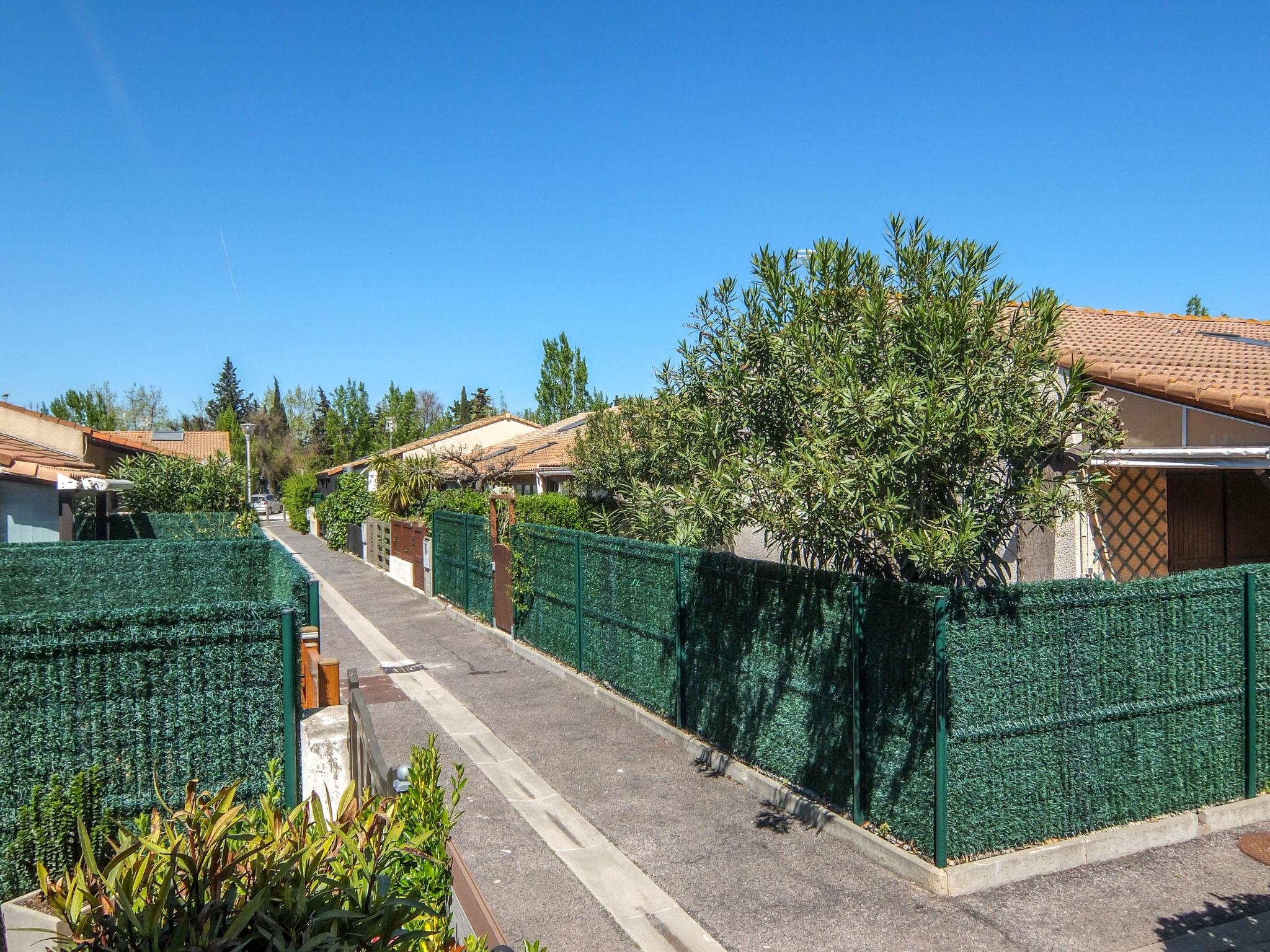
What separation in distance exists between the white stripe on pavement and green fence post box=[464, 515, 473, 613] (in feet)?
19.5

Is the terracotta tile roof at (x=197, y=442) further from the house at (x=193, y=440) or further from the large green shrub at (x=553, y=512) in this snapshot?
the large green shrub at (x=553, y=512)

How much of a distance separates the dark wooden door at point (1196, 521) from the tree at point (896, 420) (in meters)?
6.65

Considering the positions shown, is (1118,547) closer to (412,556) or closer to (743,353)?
(743,353)

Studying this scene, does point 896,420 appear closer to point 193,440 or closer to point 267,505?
point 193,440

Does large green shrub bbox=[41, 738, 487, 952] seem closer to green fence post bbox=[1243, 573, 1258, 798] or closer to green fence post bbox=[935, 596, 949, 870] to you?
green fence post bbox=[935, 596, 949, 870]

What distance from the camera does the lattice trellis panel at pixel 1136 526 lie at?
12.0 meters

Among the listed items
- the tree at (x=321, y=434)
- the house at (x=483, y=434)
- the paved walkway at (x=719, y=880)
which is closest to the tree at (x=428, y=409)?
the tree at (x=321, y=434)

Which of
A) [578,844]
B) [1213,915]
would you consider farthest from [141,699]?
[1213,915]

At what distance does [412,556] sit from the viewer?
23.5 meters

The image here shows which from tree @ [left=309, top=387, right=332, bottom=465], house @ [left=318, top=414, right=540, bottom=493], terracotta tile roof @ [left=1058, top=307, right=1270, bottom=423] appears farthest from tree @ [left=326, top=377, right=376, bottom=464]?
terracotta tile roof @ [left=1058, top=307, right=1270, bottom=423]

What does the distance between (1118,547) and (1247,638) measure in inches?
207

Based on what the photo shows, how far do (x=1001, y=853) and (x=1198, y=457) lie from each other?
5.15 metres

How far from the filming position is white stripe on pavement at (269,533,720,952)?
19.0ft

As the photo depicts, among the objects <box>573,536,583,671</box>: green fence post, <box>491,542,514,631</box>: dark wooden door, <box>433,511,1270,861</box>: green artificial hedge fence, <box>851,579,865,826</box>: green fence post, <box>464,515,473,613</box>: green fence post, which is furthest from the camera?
<box>464,515,473,613</box>: green fence post
